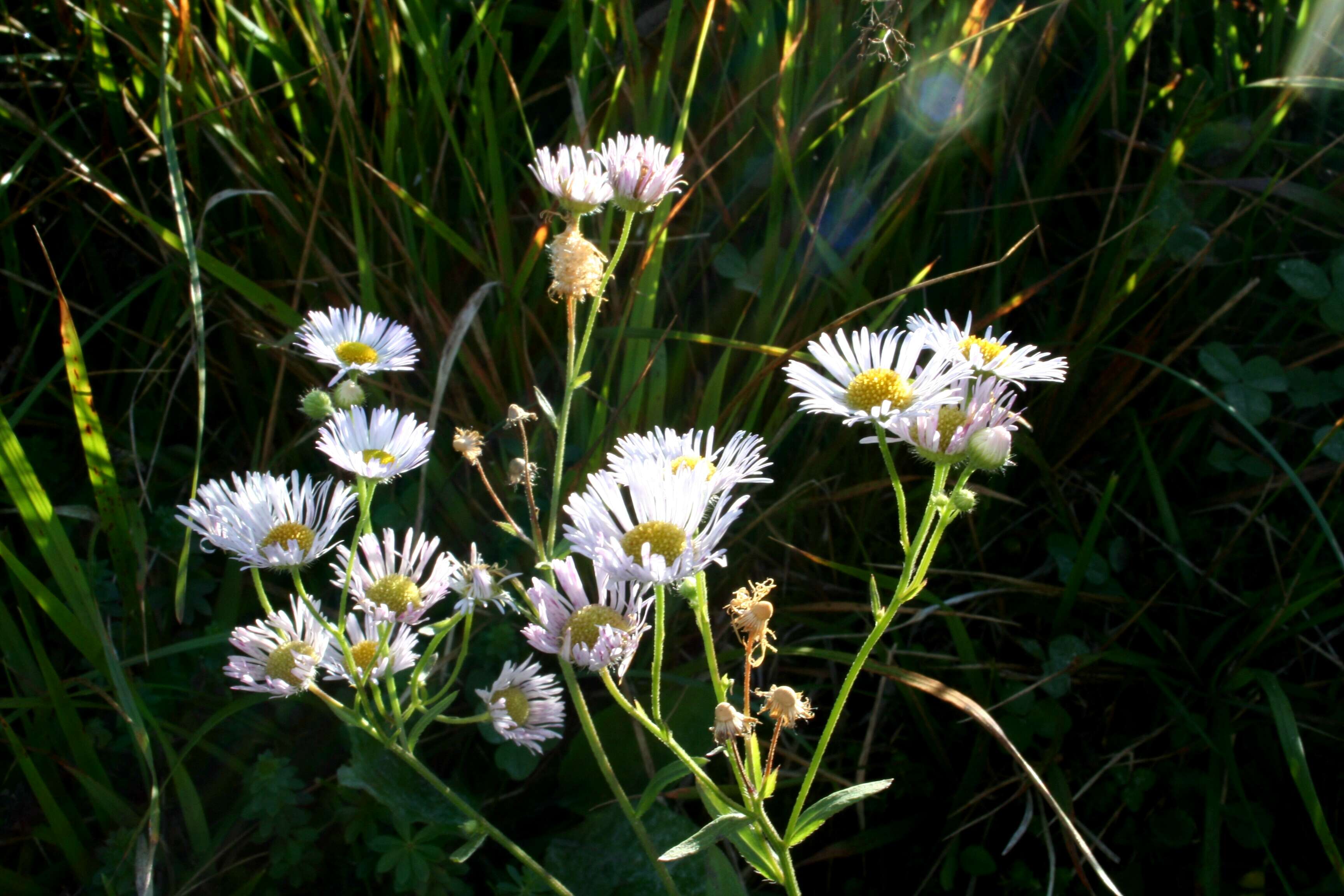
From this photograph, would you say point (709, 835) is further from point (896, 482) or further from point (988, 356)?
point (988, 356)

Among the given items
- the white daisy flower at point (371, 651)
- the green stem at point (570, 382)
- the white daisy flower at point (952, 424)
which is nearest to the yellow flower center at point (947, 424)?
the white daisy flower at point (952, 424)

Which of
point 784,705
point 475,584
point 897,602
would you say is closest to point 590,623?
A: point 475,584

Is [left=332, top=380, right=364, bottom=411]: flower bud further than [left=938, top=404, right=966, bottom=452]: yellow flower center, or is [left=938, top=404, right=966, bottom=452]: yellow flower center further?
[left=332, top=380, right=364, bottom=411]: flower bud

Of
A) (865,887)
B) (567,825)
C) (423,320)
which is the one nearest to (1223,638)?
(865,887)

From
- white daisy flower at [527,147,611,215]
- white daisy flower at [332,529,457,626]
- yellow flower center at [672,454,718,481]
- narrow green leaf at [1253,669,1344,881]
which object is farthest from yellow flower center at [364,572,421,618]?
narrow green leaf at [1253,669,1344,881]

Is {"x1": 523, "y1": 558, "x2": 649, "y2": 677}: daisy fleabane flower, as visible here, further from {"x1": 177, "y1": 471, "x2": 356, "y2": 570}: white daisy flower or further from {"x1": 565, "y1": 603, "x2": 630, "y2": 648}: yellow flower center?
{"x1": 177, "y1": 471, "x2": 356, "y2": 570}: white daisy flower

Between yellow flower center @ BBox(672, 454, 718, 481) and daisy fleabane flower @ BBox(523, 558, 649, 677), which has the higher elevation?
yellow flower center @ BBox(672, 454, 718, 481)

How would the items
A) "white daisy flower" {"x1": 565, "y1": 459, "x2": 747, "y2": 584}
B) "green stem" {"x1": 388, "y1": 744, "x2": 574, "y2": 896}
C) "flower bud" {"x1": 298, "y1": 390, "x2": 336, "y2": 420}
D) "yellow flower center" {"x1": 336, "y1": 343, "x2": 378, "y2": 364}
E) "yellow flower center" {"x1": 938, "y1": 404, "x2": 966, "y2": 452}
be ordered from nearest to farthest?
"white daisy flower" {"x1": 565, "y1": 459, "x2": 747, "y2": 584}
"yellow flower center" {"x1": 938, "y1": 404, "x2": 966, "y2": 452}
"green stem" {"x1": 388, "y1": 744, "x2": 574, "y2": 896}
"flower bud" {"x1": 298, "y1": 390, "x2": 336, "y2": 420}
"yellow flower center" {"x1": 336, "y1": 343, "x2": 378, "y2": 364}

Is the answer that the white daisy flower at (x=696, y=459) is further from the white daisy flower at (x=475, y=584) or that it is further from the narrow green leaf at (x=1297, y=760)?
the narrow green leaf at (x=1297, y=760)

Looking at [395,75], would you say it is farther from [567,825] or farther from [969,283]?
[567,825]
